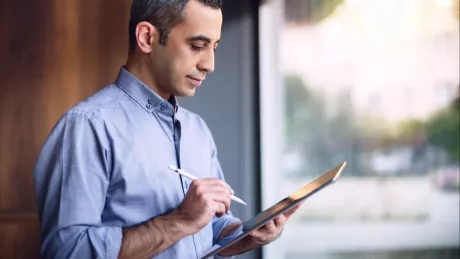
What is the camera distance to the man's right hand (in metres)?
1.09

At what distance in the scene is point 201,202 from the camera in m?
1.09

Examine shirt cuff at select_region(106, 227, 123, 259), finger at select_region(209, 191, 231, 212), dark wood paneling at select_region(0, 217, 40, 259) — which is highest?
finger at select_region(209, 191, 231, 212)

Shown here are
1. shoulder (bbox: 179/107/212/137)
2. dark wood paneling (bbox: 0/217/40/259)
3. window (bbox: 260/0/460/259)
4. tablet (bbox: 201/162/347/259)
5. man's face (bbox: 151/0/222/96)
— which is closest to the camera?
tablet (bbox: 201/162/347/259)

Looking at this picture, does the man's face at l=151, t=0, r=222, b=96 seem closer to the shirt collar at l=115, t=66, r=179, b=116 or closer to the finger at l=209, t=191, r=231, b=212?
the shirt collar at l=115, t=66, r=179, b=116

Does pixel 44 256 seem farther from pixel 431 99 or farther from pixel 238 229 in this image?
pixel 431 99

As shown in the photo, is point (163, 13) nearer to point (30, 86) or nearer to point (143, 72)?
point (143, 72)

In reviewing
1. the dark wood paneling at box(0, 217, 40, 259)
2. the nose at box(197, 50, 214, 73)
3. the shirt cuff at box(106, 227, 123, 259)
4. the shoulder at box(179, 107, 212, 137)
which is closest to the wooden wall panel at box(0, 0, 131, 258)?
the dark wood paneling at box(0, 217, 40, 259)

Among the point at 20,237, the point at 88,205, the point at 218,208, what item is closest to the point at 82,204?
the point at 88,205

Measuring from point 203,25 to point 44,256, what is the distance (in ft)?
1.93

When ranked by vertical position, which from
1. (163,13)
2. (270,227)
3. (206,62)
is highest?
(163,13)

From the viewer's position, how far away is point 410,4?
81.4 inches

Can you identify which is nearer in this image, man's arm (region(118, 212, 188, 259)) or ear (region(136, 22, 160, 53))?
man's arm (region(118, 212, 188, 259))

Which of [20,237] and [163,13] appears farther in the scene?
[20,237]

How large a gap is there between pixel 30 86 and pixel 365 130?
118 cm
